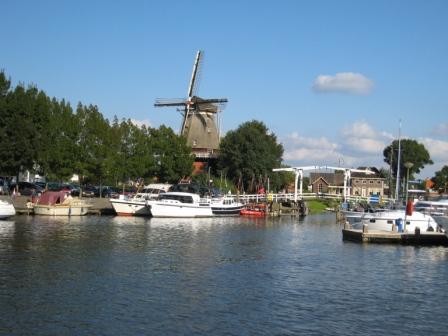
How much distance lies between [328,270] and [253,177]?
71.2 metres

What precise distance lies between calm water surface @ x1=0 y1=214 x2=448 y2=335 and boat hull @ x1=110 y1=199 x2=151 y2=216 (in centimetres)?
2110

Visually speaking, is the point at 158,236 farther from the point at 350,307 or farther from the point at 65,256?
the point at 350,307

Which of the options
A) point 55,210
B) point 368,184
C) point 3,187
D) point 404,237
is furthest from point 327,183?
point 404,237

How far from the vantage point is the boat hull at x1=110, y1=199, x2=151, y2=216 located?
71688mm

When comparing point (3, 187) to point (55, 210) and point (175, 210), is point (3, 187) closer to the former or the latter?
point (55, 210)

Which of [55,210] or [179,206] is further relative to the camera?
[179,206]

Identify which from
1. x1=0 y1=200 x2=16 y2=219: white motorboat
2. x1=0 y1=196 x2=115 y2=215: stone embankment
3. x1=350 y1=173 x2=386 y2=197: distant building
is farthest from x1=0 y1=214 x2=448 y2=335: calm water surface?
x1=350 y1=173 x2=386 y2=197: distant building

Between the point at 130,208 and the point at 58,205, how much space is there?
28.3ft

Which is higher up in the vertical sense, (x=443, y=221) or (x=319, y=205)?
(x=319, y=205)

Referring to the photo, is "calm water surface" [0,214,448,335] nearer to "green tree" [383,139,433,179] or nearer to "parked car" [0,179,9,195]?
"parked car" [0,179,9,195]

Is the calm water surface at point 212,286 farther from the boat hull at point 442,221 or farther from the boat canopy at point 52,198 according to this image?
the boat canopy at point 52,198

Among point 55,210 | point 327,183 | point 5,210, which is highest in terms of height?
point 327,183

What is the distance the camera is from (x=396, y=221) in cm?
5147

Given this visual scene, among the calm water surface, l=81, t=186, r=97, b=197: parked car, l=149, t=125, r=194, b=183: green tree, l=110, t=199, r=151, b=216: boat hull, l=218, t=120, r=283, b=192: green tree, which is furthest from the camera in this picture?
l=218, t=120, r=283, b=192: green tree
